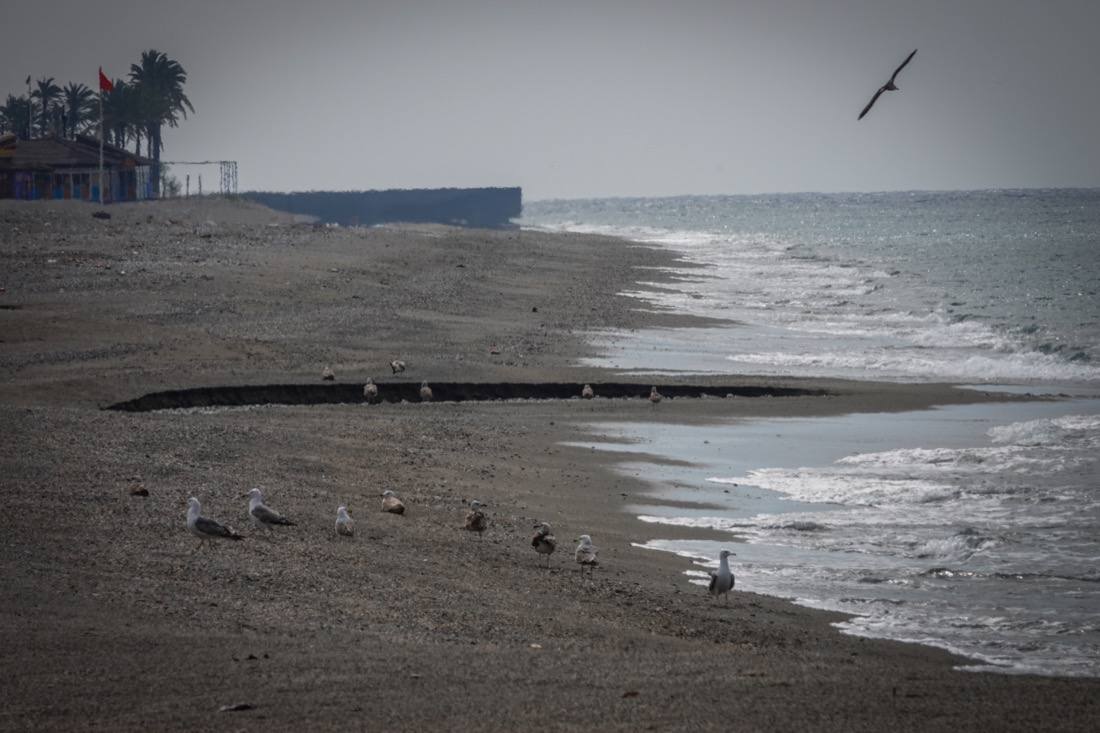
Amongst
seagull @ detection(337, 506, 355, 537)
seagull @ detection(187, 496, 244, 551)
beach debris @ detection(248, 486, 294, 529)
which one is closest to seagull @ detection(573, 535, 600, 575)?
seagull @ detection(337, 506, 355, 537)

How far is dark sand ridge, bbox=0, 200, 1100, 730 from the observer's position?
25.7 ft

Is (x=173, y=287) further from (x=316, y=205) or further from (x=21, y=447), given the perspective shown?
(x=316, y=205)

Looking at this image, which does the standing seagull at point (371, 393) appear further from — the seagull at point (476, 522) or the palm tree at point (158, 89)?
the palm tree at point (158, 89)

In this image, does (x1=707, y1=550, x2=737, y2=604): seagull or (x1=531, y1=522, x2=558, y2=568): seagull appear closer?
(x1=707, y1=550, x2=737, y2=604): seagull

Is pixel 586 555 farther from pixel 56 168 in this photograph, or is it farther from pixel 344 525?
pixel 56 168

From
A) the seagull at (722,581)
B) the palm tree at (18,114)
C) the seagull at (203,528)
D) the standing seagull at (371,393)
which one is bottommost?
the seagull at (722,581)

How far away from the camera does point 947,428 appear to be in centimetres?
2111

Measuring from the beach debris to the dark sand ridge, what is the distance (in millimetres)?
226

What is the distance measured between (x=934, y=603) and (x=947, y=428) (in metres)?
9.76

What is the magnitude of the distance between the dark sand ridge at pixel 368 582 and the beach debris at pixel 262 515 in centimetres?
23

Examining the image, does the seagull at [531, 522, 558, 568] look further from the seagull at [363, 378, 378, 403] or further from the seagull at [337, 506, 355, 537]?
the seagull at [363, 378, 378, 403]

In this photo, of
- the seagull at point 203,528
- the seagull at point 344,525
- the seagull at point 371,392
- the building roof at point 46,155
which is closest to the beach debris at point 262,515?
the seagull at point 344,525

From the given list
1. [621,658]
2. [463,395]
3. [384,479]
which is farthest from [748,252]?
[621,658]

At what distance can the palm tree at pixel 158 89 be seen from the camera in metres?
95.4
